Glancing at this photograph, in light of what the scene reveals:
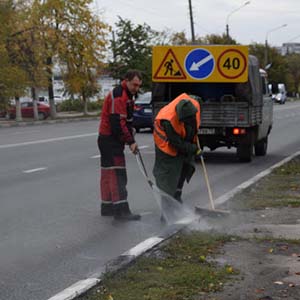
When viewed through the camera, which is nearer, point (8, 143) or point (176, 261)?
point (176, 261)

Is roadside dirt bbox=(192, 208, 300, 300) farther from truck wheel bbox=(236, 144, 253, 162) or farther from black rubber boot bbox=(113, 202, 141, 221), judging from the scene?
Answer: truck wheel bbox=(236, 144, 253, 162)

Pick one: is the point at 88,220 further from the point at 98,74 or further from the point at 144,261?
the point at 98,74

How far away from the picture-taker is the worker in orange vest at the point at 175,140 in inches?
335

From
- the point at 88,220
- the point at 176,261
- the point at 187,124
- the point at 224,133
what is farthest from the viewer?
the point at 224,133

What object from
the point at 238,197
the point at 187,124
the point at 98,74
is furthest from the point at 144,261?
the point at 98,74

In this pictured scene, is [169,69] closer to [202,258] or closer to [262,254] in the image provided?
[262,254]

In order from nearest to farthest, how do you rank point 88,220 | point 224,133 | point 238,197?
point 88,220, point 238,197, point 224,133

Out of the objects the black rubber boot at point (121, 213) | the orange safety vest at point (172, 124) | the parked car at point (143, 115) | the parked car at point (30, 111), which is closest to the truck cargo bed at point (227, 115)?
the black rubber boot at point (121, 213)

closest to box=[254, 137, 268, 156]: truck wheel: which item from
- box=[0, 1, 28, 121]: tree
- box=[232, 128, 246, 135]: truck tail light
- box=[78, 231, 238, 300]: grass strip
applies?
box=[232, 128, 246, 135]: truck tail light

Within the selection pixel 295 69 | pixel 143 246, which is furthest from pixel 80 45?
pixel 295 69

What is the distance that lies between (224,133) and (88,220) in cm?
770

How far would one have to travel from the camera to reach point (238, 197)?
10766mm

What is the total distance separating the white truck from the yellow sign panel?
16 cm

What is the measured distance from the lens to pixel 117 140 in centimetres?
929
